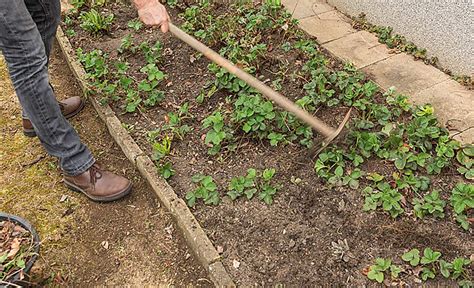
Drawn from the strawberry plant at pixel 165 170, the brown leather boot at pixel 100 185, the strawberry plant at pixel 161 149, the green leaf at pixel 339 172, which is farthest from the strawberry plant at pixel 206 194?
the green leaf at pixel 339 172

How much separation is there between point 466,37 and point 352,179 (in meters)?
1.72

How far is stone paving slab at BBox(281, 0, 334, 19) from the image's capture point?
15.5ft

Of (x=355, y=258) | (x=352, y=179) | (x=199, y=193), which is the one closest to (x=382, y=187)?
(x=352, y=179)

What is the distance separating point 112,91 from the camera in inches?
146

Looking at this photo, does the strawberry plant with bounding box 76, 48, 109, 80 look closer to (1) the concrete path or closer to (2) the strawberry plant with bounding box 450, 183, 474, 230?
(1) the concrete path

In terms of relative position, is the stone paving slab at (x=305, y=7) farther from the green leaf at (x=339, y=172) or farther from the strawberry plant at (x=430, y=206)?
the strawberry plant at (x=430, y=206)

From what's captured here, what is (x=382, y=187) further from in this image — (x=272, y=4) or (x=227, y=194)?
(x=272, y=4)

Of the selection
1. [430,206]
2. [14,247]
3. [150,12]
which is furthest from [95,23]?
[430,206]

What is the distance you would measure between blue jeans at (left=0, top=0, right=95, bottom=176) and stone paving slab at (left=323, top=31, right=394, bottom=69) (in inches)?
93.7

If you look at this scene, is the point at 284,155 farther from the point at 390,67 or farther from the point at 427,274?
the point at 390,67

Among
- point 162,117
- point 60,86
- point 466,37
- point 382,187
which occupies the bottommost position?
point 60,86

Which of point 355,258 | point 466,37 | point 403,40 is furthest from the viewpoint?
point 403,40

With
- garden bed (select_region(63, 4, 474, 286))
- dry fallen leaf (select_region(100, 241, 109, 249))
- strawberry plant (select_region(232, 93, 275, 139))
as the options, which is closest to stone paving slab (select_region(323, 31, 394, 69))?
garden bed (select_region(63, 4, 474, 286))

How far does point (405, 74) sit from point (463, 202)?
4.86ft
